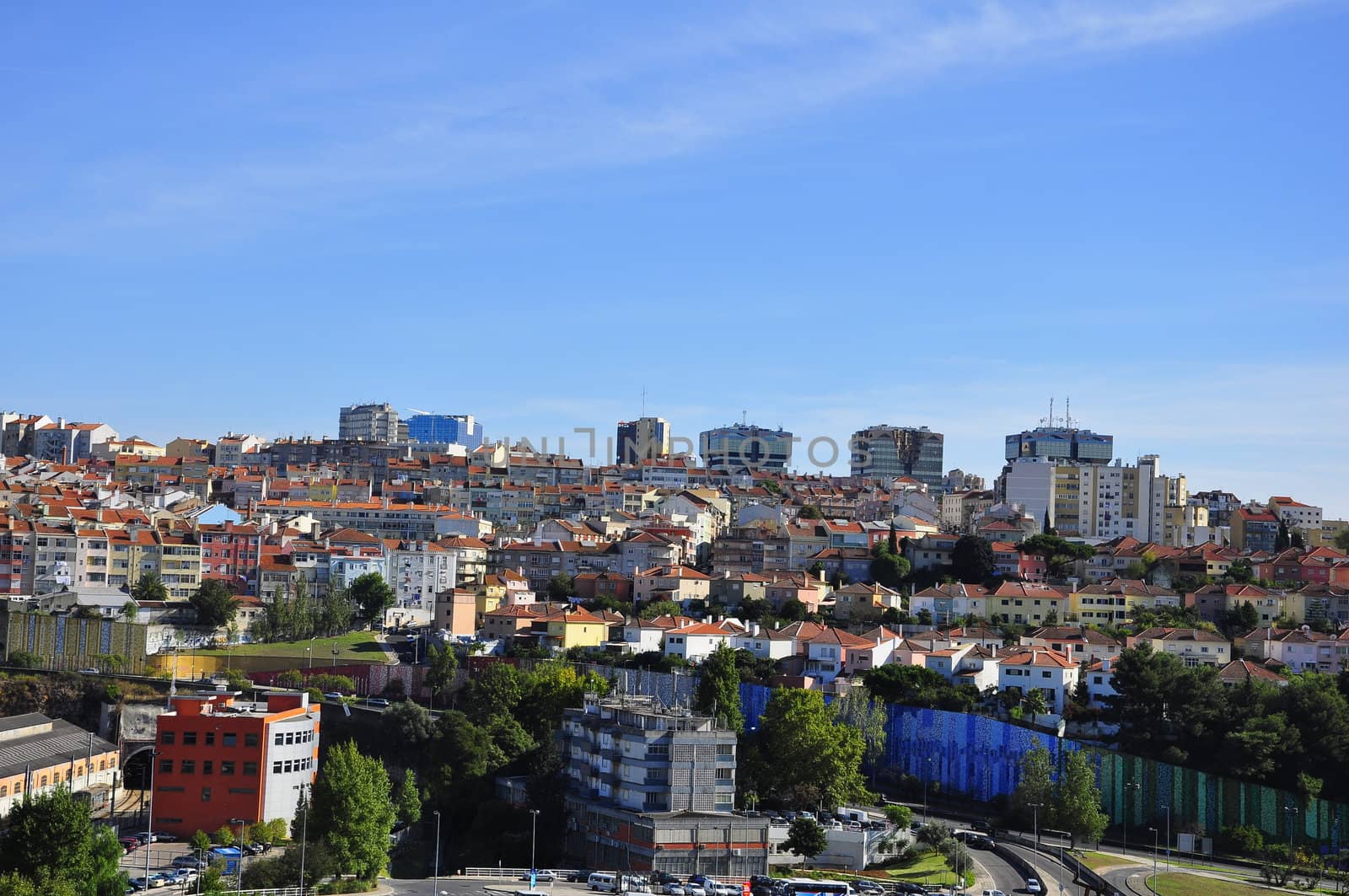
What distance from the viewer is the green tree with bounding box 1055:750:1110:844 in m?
42.7

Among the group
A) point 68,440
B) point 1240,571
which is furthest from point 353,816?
point 68,440

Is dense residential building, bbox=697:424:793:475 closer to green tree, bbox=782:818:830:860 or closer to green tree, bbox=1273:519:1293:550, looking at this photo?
green tree, bbox=1273:519:1293:550

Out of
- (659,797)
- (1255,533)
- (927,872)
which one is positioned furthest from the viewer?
(1255,533)

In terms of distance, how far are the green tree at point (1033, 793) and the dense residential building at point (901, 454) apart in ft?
243

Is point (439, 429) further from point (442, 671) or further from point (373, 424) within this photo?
point (442, 671)

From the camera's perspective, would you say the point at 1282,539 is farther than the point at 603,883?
Yes

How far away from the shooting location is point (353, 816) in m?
35.8

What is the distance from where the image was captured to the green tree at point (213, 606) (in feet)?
190

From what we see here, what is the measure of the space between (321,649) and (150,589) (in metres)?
7.85

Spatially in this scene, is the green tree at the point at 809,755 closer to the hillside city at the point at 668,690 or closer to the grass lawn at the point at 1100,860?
the hillside city at the point at 668,690

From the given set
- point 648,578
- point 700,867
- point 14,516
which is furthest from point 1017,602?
point 14,516

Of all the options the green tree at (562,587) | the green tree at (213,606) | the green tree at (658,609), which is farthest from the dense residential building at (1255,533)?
the green tree at (213,606)

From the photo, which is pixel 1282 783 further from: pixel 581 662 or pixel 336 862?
pixel 336 862

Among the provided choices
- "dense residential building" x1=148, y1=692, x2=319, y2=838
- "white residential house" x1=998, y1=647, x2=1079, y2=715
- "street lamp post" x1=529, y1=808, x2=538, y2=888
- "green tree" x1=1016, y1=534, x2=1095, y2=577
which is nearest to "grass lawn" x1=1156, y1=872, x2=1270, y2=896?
"white residential house" x1=998, y1=647, x2=1079, y2=715
